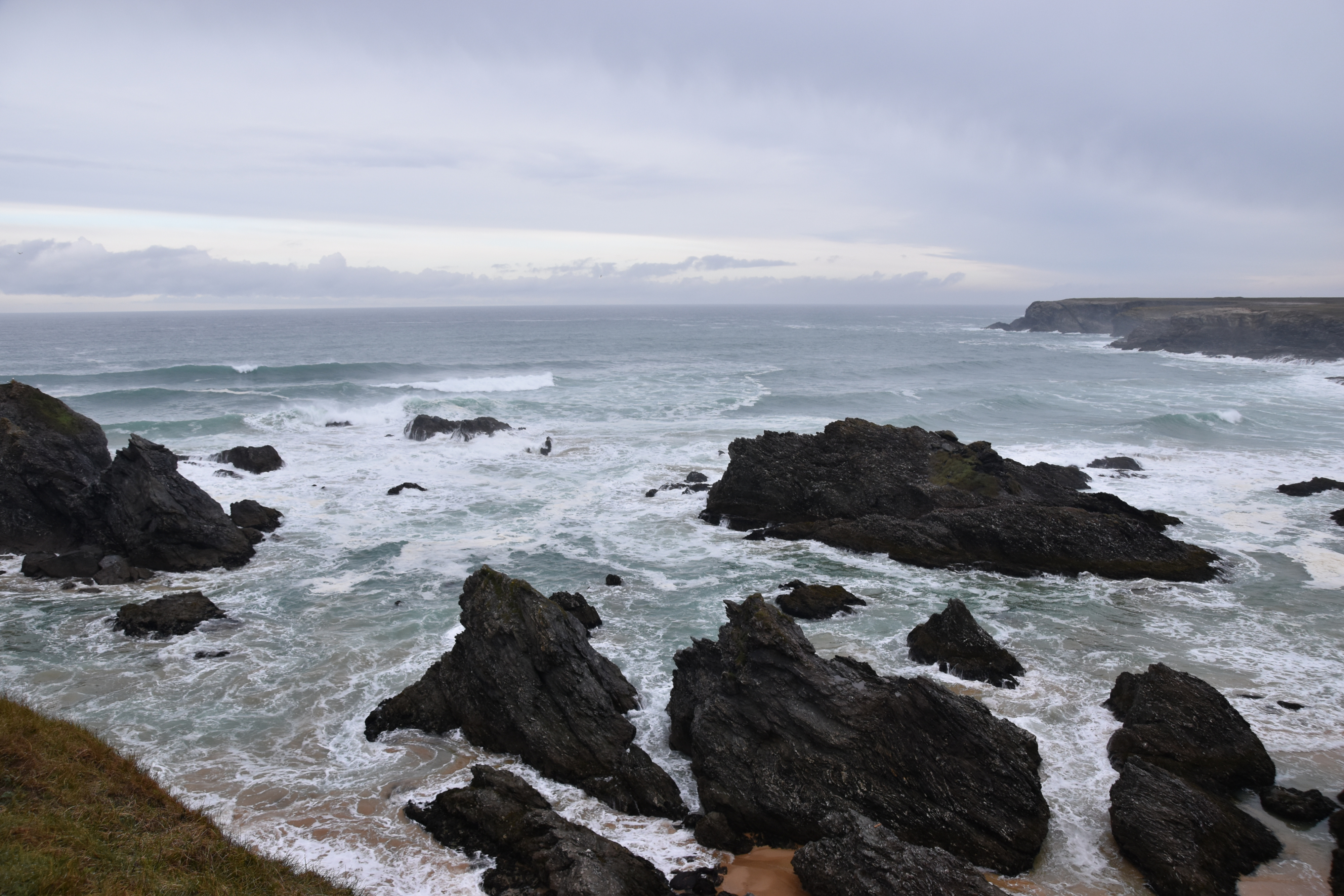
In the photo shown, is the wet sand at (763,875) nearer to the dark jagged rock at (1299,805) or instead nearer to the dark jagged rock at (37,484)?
the dark jagged rock at (1299,805)

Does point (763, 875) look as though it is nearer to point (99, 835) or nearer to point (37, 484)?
point (99, 835)

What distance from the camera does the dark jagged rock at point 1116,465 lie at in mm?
32188

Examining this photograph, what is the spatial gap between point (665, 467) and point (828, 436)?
30.8 feet

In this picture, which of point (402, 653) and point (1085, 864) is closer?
point (1085, 864)

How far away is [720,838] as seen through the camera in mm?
10336

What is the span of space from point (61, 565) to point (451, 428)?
21.0 m

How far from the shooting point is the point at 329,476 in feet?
105

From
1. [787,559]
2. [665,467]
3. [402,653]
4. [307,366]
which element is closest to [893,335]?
[307,366]

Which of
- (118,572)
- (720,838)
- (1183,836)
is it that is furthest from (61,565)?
(1183,836)

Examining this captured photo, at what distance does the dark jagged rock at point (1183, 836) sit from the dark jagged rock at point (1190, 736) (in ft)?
2.45

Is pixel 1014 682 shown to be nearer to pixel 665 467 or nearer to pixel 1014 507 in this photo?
pixel 1014 507

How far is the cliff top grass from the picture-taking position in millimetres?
7074

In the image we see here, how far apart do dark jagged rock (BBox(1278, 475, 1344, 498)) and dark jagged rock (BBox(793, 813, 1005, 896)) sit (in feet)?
86.1

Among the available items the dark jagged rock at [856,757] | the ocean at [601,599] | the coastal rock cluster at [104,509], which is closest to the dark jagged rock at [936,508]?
the ocean at [601,599]
